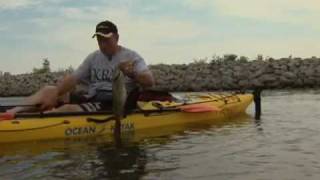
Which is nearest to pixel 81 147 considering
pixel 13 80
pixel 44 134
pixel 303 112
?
pixel 44 134

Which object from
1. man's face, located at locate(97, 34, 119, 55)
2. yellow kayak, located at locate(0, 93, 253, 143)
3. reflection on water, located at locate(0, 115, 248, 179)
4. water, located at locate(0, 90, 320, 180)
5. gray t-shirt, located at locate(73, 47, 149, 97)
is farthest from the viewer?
gray t-shirt, located at locate(73, 47, 149, 97)

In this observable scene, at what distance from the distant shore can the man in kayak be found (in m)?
16.7

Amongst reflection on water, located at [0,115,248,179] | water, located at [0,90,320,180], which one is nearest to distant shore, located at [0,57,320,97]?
water, located at [0,90,320,180]

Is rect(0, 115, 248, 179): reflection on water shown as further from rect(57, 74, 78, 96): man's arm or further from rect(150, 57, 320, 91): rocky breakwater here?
rect(150, 57, 320, 91): rocky breakwater

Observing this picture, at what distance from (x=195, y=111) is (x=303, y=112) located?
305cm

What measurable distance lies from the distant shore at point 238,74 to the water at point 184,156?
54.1ft

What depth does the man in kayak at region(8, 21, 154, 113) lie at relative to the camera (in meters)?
9.52

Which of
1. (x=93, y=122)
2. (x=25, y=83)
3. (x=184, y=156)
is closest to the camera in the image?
(x=184, y=156)

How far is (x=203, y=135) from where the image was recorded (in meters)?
10.1

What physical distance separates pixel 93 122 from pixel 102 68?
0.82m

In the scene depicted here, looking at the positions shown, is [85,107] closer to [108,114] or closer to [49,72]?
[108,114]

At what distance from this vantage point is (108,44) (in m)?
9.52

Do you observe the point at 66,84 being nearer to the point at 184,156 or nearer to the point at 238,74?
the point at 184,156

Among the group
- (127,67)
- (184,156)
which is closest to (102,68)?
(127,67)
